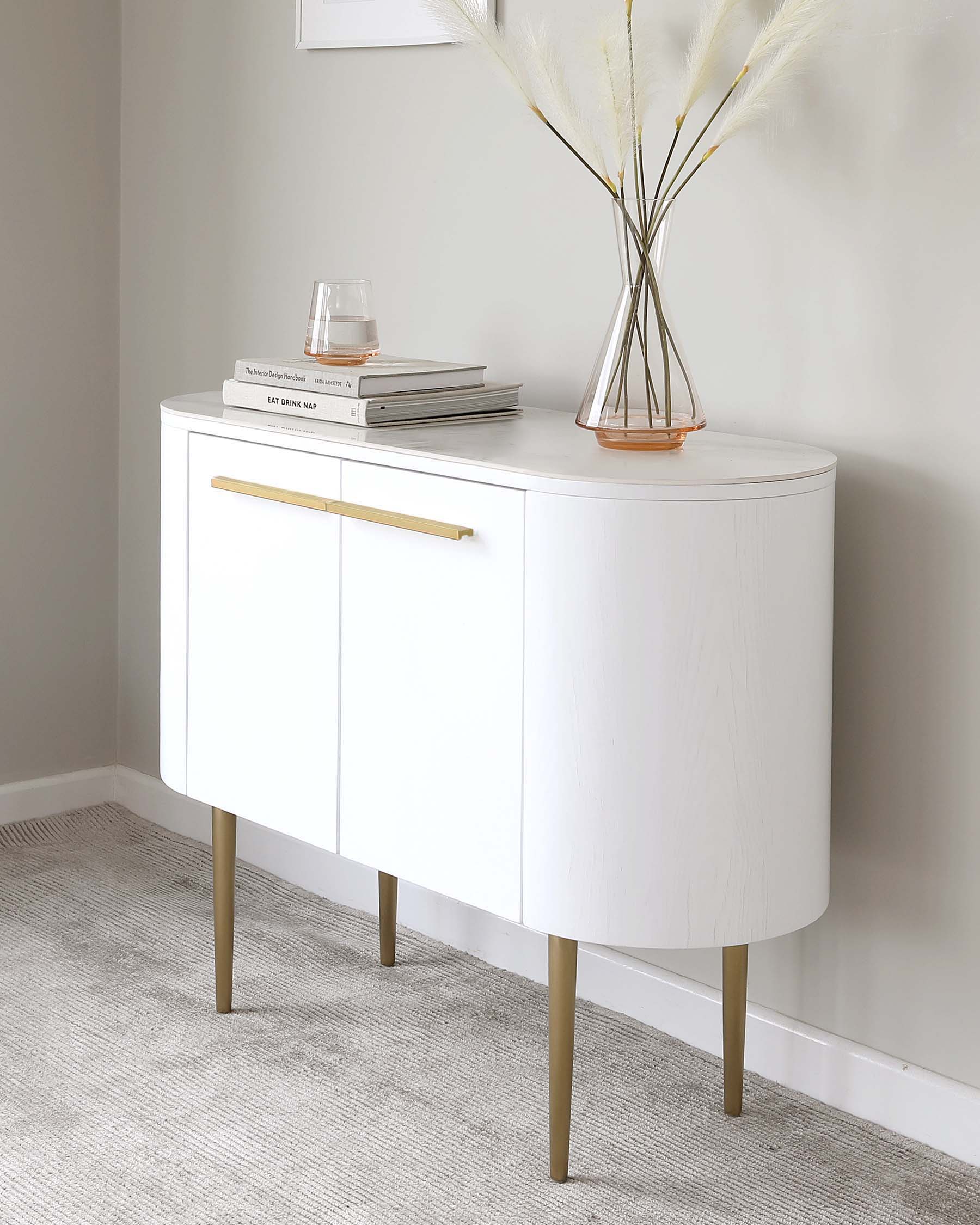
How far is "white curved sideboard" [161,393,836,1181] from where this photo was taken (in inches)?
53.7

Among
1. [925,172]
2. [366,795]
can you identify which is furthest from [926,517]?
[366,795]

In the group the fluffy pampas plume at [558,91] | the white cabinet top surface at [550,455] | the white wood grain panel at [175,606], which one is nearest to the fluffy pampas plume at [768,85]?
the fluffy pampas plume at [558,91]

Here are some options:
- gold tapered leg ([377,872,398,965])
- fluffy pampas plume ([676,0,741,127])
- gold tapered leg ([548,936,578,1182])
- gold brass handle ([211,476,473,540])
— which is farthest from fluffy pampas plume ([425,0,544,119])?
gold tapered leg ([377,872,398,965])

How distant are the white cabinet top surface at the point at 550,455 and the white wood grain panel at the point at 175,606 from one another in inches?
2.1

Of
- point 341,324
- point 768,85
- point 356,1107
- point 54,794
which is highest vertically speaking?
point 768,85

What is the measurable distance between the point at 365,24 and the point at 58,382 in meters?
0.91

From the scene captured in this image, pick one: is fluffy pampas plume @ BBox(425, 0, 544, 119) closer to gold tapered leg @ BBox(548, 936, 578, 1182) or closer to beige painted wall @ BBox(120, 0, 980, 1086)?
beige painted wall @ BBox(120, 0, 980, 1086)

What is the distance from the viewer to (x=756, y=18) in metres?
1.60

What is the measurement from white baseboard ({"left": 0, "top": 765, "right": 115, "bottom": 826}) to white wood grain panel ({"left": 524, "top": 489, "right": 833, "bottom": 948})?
1490 mm

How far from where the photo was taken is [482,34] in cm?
158

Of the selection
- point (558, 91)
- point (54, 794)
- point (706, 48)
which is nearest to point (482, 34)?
point (558, 91)

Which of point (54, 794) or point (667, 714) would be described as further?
point (54, 794)

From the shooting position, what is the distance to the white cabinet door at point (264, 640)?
1642mm

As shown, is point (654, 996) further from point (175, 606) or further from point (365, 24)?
point (365, 24)
